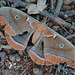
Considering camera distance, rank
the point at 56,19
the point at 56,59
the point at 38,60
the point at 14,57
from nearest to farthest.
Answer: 1. the point at 56,59
2. the point at 38,60
3. the point at 56,19
4. the point at 14,57

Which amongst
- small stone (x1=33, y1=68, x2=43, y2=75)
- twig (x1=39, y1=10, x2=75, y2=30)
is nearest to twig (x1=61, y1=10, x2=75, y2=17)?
twig (x1=39, y1=10, x2=75, y2=30)

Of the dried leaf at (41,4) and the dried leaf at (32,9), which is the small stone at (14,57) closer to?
the dried leaf at (32,9)

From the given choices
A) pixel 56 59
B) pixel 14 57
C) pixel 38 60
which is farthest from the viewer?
pixel 14 57

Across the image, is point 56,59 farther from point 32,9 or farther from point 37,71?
point 32,9

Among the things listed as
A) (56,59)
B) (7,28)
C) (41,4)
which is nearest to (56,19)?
(41,4)

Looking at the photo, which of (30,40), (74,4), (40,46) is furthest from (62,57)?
(74,4)

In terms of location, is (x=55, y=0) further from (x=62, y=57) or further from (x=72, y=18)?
(x=62, y=57)

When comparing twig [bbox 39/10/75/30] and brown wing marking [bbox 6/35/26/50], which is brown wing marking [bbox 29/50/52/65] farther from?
twig [bbox 39/10/75/30]

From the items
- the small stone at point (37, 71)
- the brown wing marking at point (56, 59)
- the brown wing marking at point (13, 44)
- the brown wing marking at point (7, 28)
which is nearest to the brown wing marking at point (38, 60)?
the brown wing marking at point (56, 59)

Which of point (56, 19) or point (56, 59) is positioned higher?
point (56, 19)
